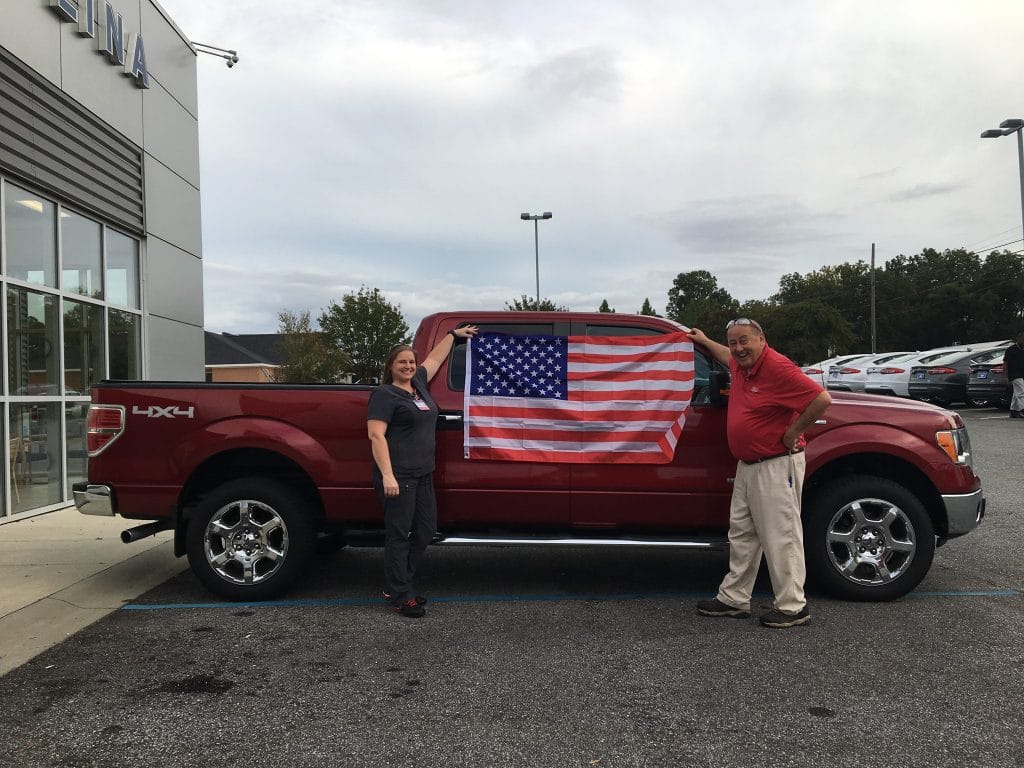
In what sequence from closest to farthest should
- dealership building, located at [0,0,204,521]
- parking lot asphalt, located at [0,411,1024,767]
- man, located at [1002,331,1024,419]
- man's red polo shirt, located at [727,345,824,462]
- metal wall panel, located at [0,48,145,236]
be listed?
1. parking lot asphalt, located at [0,411,1024,767]
2. man's red polo shirt, located at [727,345,824,462]
3. metal wall panel, located at [0,48,145,236]
4. dealership building, located at [0,0,204,521]
5. man, located at [1002,331,1024,419]

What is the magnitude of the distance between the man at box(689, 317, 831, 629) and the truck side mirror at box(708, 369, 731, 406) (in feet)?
0.63

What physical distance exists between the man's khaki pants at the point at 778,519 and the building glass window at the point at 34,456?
25.2 feet

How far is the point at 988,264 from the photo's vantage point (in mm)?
64438

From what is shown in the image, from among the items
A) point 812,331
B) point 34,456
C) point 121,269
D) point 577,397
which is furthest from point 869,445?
point 812,331

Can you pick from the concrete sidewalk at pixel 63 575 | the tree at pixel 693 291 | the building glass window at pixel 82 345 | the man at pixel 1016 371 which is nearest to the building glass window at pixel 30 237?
the building glass window at pixel 82 345

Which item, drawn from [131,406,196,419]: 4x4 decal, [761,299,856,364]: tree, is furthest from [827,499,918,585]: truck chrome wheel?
[761,299,856,364]: tree

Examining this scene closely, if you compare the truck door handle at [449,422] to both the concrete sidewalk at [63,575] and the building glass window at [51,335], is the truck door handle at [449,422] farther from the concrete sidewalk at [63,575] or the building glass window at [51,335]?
the building glass window at [51,335]

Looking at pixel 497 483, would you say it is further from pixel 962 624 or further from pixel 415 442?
pixel 962 624

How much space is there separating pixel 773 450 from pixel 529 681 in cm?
195

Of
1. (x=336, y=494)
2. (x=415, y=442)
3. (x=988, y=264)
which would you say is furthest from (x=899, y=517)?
(x=988, y=264)

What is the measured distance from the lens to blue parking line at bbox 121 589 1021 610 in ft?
17.1

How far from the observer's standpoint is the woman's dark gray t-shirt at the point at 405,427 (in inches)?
188

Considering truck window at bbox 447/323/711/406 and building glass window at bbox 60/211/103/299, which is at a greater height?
building glass window at bbox 60/211/103/299

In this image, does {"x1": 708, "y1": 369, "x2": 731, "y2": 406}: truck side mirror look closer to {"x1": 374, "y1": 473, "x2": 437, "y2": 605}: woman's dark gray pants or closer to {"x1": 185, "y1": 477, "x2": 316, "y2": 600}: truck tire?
{"x1": 374, "y1": 473, "x2": 437, "y2": 605}: woman's dark gray pants
